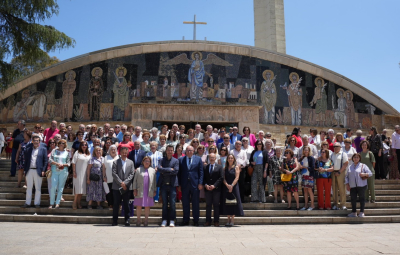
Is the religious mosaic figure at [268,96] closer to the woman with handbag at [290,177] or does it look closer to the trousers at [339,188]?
the trousers at [339,188]

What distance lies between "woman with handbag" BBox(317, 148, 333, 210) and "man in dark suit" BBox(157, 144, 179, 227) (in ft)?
12.5

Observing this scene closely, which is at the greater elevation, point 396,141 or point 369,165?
point 396,141

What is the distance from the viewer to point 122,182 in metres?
7.66

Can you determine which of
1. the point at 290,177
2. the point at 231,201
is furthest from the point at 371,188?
the point at 231,201

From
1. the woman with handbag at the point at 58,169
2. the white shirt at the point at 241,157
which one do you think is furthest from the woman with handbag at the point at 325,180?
the woman with handbag at the point at 58,169

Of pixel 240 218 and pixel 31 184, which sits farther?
pixel 31 184

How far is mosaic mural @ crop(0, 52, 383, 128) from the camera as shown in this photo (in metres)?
18.1

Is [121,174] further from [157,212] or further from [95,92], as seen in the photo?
[95,92]

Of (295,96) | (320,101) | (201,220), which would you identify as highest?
(295,96)

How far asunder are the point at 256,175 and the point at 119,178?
3482 millimetres

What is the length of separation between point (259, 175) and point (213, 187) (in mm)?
1691

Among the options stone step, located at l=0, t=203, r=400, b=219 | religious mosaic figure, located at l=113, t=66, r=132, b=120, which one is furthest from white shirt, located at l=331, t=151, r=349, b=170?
religious mosaic figure, located at l=113, t=66, r=132, b=120

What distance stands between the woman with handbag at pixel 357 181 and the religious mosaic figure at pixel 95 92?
13221 mm

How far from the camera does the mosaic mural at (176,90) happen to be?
1812cm
